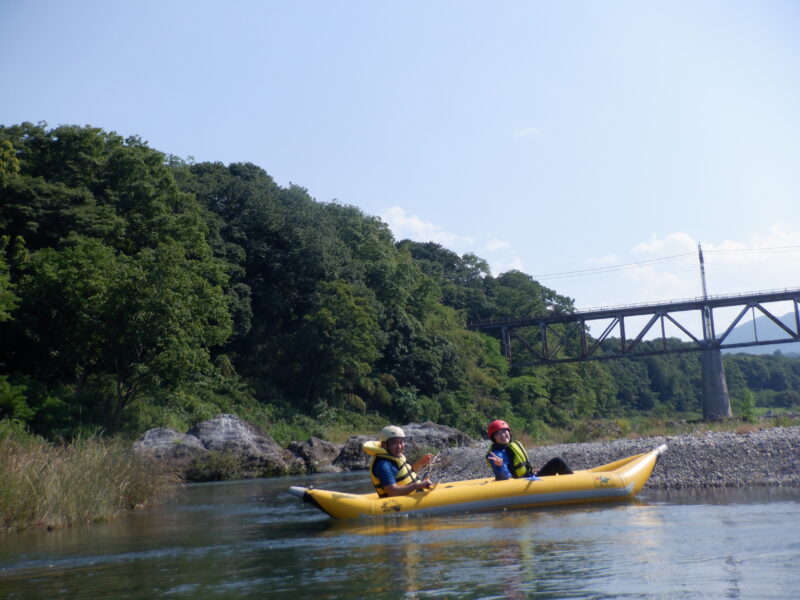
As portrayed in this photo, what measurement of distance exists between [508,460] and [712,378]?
43.9 meters

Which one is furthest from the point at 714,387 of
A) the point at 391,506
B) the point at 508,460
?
the point at 391,506

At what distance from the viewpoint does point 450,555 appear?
9625mm

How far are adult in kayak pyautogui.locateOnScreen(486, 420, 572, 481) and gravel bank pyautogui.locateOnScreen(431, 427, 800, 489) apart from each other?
97.4 inches

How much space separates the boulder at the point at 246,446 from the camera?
29.0 m

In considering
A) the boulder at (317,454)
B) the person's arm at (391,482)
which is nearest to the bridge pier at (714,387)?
the boulder at (317,454)

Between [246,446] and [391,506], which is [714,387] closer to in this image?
[246,446]

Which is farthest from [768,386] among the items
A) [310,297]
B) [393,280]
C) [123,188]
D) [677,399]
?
[123,188]

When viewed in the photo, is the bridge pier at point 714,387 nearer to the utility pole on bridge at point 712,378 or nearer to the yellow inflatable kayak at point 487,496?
the utility pole on bridge at point 712,378

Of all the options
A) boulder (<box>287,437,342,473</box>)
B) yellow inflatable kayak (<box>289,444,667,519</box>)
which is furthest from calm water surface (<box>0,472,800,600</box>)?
boulder (<box>287,437,342,473</box>)

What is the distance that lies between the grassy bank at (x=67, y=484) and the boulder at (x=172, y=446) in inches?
423

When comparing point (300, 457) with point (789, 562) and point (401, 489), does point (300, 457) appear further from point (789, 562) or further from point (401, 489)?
point (789, 562)

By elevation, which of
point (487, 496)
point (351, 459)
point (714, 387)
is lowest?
point (351, 459)

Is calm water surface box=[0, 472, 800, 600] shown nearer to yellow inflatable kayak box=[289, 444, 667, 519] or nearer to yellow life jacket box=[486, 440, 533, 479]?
yellow inflatable kayak box=[289, 444, 667, 519]

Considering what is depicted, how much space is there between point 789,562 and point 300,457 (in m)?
23.8
